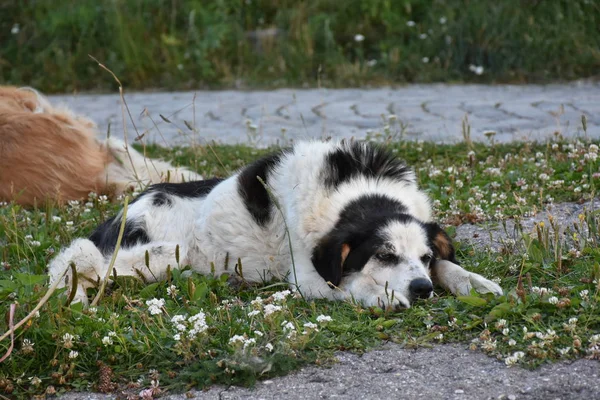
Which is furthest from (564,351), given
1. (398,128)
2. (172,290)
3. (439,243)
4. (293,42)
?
(293,42)

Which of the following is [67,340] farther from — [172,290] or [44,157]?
[44,157]

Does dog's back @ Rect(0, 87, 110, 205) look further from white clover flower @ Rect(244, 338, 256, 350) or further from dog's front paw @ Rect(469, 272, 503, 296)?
dog's front paw @ Rect(469, 272, 503, 296)

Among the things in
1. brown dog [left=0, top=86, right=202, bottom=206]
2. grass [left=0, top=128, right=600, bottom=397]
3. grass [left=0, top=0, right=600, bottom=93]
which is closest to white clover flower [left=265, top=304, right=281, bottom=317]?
grass [left=0, top=128, right=600, bottom=397]

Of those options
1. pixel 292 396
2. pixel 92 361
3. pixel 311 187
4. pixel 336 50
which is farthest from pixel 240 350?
pixel 336 50

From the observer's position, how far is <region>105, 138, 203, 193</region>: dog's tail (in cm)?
588

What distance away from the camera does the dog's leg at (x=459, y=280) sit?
379 cm

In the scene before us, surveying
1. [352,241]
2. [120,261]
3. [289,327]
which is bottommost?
[120,261]

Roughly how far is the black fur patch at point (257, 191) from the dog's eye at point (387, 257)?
2.49ft

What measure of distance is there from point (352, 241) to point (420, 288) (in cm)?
40

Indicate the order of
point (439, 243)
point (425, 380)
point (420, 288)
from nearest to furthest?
point (425, 380)
point (420, 288)
point (439, 243)

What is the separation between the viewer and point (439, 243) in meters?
4.10

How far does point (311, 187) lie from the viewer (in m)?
4.30

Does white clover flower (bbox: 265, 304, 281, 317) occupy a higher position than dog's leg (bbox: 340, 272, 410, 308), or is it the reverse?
white clover flower (bbox: 265, 304, 281, 317)

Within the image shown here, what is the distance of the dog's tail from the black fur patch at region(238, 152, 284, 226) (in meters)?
1.19
